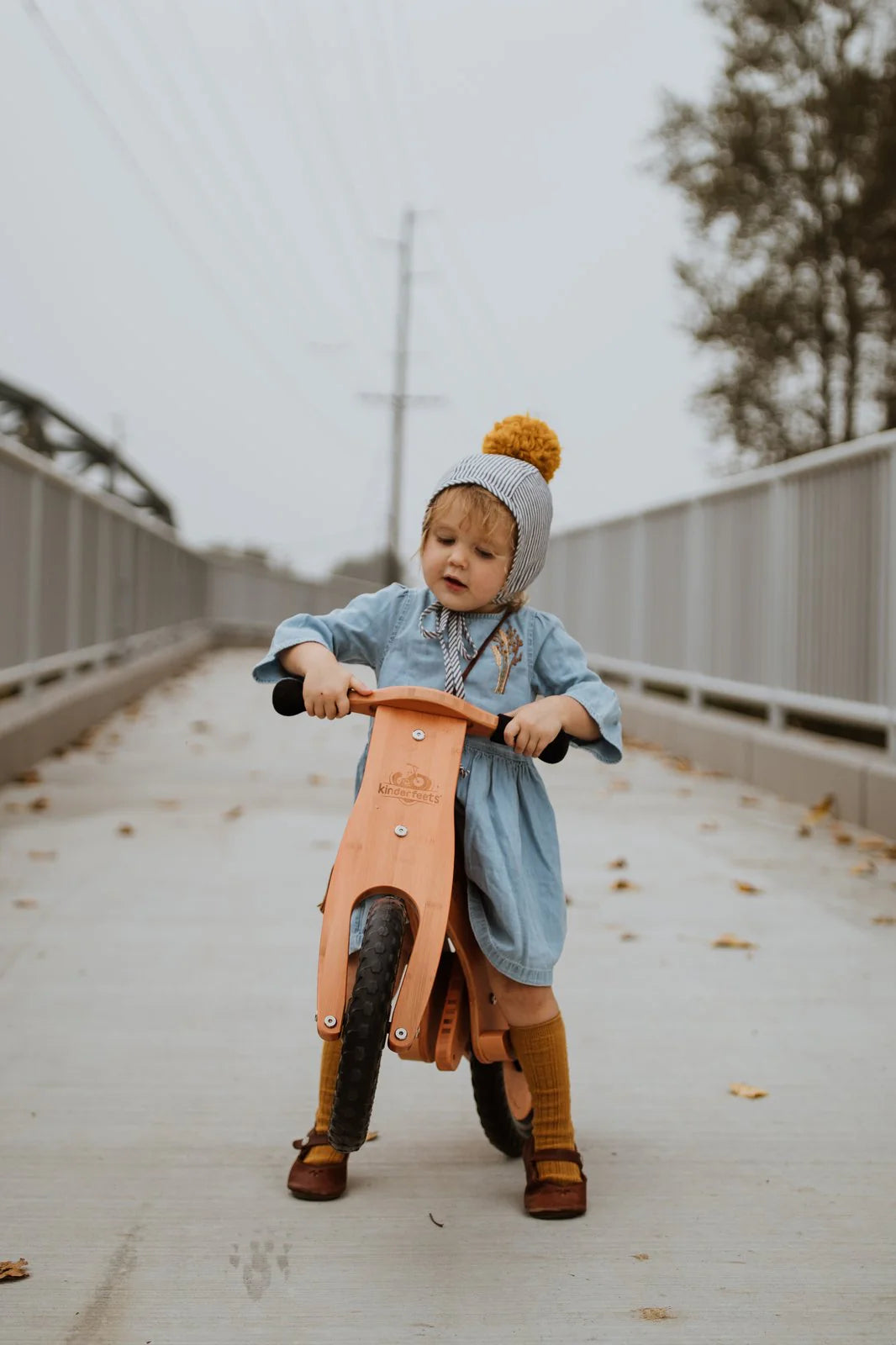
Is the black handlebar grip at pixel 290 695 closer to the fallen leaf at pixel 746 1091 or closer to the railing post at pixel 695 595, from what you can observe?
the fallen leaf at pixel 746 1091

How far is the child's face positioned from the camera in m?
2.98

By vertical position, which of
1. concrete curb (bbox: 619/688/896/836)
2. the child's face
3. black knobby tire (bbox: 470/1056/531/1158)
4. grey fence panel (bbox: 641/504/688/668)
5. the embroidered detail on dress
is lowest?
black knobby tire (bbox: 470/1056/531/1158)

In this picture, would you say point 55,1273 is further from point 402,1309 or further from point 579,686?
point 579,686

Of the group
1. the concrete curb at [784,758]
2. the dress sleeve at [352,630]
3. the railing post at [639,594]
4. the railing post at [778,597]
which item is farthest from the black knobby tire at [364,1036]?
the railing post at [639,594]

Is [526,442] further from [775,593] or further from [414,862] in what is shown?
[775,593]

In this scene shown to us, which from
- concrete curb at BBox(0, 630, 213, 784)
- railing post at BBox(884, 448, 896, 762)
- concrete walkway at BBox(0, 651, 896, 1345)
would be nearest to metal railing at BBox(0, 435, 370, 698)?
concrete curb at BBox(0, 630, 213, 784)

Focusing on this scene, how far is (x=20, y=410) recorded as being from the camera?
13.1 metres

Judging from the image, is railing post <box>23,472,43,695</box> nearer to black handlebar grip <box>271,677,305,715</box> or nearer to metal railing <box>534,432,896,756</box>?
metal railing <box>534,432,896,756</box>

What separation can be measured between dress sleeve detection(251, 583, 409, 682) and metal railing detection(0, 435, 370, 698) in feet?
19.4

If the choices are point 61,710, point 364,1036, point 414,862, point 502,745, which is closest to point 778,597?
point 61,710

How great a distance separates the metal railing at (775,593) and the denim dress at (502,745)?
→ 15.2 feet

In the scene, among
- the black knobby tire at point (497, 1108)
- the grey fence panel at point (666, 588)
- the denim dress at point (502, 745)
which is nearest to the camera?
the denim dress at point (502, 745)

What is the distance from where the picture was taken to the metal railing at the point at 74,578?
356 inches

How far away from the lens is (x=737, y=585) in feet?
34.0
